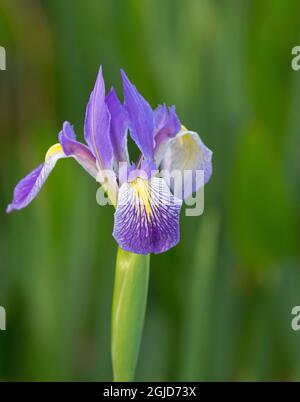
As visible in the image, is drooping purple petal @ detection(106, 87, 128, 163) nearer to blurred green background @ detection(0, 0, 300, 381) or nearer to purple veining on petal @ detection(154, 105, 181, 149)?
purple veining on petal @ detection(154, 105, 181, 149)

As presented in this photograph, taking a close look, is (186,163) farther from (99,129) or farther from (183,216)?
(183,216)

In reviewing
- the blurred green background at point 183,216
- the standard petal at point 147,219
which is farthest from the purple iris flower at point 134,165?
the blurred green background at point 183,216

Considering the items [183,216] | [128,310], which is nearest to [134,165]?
[128,310]

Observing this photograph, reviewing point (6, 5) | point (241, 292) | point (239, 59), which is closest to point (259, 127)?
point (239, 59)

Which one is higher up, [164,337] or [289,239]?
[289,239]

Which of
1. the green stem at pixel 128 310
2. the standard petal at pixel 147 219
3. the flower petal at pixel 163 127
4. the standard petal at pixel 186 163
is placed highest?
the flower petal at pixel 163 127

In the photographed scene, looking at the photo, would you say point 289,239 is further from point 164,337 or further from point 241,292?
point 164,337

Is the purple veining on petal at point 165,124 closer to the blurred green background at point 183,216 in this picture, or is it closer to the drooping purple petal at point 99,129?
the drooping purple petal at point 99,129

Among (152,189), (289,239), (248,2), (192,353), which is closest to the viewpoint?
(152,189)
